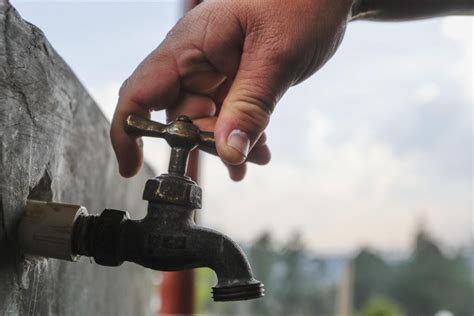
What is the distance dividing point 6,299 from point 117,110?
0.31 meters

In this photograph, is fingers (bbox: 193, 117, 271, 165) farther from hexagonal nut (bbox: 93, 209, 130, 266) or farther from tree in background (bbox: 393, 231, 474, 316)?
tree in background (bbox: 393, 231, 474, 316)

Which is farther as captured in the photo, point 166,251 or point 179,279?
point 179,279

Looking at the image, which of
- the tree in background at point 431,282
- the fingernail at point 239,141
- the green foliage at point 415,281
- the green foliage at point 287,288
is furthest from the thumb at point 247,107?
the tree in background at point 431,282

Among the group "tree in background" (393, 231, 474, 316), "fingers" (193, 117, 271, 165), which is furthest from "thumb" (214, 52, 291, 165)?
"tree in background" (393, 231, 474, 316)

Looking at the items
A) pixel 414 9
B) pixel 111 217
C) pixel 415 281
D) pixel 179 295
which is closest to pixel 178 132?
pixel 111 217

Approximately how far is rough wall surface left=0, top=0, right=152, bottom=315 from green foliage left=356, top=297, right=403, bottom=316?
3.23 meters

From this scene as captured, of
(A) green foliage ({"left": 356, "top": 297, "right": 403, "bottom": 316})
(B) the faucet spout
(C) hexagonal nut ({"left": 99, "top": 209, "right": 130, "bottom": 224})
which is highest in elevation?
(C) hexagonal nut ({"left": 99, "top": 209, "right": 130, "bottom": 224})

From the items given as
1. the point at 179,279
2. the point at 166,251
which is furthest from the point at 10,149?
the point at 179,279

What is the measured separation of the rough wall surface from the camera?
561 millimetres

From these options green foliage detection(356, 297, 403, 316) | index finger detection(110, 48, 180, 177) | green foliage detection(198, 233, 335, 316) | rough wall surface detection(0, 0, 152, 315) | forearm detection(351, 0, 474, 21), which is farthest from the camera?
green foliage detection(356, 297, 403, 316)

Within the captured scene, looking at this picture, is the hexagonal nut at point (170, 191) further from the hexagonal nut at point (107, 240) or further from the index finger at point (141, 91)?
the index finger at point (141, 91)

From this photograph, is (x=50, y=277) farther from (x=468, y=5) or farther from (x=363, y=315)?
(x=363, y=315)

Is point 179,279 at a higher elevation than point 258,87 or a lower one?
lower

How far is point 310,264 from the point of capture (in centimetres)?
374
